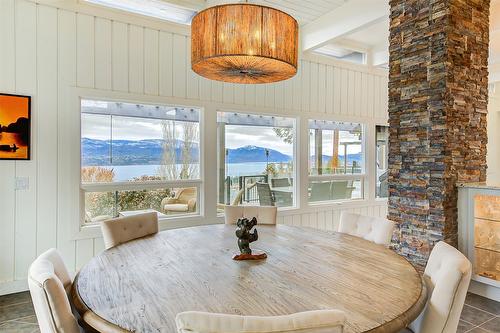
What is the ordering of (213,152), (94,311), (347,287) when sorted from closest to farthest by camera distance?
(94,311) → (347,287) → (213,152)

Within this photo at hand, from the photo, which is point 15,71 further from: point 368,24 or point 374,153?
point 374,153

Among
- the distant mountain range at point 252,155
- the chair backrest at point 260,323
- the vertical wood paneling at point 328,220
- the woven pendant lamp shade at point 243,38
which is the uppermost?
the woven pendant lamp shade at point 243,38

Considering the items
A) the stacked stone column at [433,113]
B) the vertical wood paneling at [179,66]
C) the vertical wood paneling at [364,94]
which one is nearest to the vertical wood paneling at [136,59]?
the vertical wood paneling at [179,66]

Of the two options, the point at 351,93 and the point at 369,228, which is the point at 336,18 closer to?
the point at 351,93

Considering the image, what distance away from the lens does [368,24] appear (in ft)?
12.9

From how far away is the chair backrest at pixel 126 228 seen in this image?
2377mm

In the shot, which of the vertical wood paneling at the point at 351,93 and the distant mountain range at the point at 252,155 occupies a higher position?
the vertical wood paneling at the point at 351,93

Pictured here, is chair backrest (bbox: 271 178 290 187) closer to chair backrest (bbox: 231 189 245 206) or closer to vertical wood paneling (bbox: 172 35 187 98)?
chair backrest (bbox: 231 189 245 206)

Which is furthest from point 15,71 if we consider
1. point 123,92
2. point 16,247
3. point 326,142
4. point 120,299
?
point 326,142

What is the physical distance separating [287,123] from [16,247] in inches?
152

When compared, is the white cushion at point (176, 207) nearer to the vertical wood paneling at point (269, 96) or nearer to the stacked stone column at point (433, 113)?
the vertical wood paneling at point (269, 96)

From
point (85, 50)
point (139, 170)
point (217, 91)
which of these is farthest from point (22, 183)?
point (217, 91)

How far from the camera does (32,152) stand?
3355mm

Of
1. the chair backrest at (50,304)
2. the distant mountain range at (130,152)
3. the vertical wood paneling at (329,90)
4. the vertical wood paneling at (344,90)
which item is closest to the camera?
the chair backrest at (50,304)
